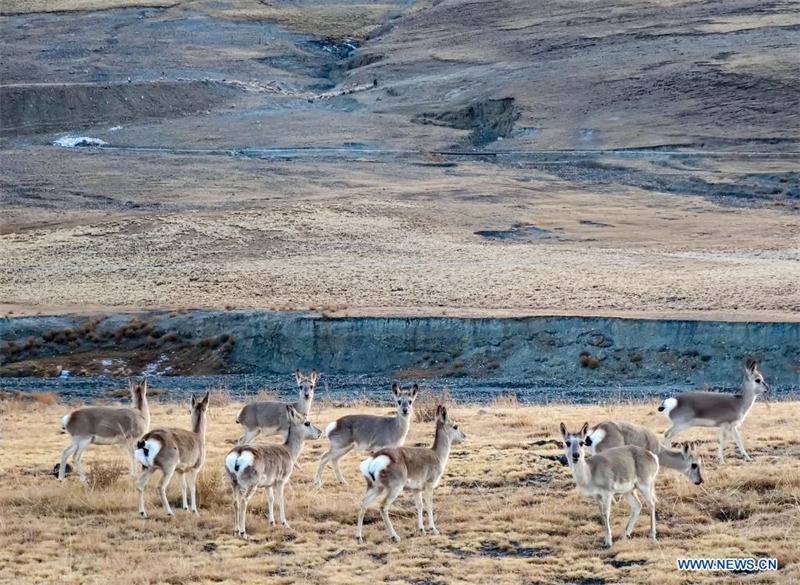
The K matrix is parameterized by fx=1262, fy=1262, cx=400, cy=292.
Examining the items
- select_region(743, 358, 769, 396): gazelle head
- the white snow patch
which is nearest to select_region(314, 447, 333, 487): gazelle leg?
select_region(743, 358, 769, 396): gazelle head

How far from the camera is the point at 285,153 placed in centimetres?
8581

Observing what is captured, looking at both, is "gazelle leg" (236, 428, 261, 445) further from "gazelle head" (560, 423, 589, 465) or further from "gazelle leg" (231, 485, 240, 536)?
"gazelle head" (560, 423, 589, 465)

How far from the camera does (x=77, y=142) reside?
9400cm

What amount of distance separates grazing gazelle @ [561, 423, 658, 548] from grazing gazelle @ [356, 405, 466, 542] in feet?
5.48

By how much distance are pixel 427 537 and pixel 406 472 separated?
77cm

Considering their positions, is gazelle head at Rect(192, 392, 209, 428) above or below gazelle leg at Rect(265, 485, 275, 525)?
above

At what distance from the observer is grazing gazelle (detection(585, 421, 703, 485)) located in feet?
48.3

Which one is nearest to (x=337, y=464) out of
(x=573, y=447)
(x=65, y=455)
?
(x=65, y=455)

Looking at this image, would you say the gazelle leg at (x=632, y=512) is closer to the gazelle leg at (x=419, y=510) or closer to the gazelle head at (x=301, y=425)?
the gazelle leg at (x=419, y=510)

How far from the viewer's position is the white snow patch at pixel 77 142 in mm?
92688

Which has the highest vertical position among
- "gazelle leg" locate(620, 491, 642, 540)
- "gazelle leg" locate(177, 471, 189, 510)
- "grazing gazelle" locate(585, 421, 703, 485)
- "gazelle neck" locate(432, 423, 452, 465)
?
"gazelle neck" locate(432, 423, 452, 465)

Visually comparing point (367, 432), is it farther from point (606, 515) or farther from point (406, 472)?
point (606, 515)

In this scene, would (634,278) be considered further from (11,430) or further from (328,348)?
(11,430)

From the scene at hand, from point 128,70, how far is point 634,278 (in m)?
90.1
